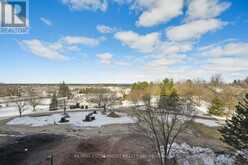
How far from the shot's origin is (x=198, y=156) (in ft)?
57.6

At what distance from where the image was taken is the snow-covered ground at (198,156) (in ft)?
54.1

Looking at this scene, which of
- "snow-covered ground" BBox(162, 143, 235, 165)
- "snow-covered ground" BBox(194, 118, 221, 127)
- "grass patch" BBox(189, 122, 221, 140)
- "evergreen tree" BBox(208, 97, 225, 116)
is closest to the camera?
"snow-covered ground" BBox(162, 143, 235, 165)

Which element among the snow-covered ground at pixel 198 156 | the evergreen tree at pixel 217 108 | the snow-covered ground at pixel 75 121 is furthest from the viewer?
the evergreen tree at pixel 217 108

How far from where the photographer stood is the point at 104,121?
38281mm

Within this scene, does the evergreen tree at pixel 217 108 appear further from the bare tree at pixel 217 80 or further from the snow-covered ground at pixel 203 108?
the bare tree at pixel 217 80

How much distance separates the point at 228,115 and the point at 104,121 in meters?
26.9

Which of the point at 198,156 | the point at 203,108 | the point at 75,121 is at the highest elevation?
the point at 198,156

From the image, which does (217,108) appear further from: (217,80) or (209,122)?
(217,80)

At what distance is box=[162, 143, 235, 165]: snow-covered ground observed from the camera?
16.5 m

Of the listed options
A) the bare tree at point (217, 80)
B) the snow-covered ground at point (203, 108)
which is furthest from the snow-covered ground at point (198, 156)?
the bare tree at point (217, 80)

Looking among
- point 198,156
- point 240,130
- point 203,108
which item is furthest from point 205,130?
point 203,108

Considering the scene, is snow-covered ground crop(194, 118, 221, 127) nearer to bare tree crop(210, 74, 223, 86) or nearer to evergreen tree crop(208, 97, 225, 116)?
evergreen tree crop(208, 97, 225, 116)

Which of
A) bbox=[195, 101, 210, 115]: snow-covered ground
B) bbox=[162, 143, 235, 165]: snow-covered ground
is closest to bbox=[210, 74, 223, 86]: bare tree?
bbox=[195, 101, 210, 115]: snow-covered ground

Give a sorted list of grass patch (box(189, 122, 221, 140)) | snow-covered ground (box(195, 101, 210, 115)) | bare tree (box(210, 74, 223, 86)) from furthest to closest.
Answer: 1. bare tree (box(210, 74, 223, 86))
2. snow-covered ground (box(195, 101, 210, 115))
3. grass patch (box(189, 122, 221, 140))
